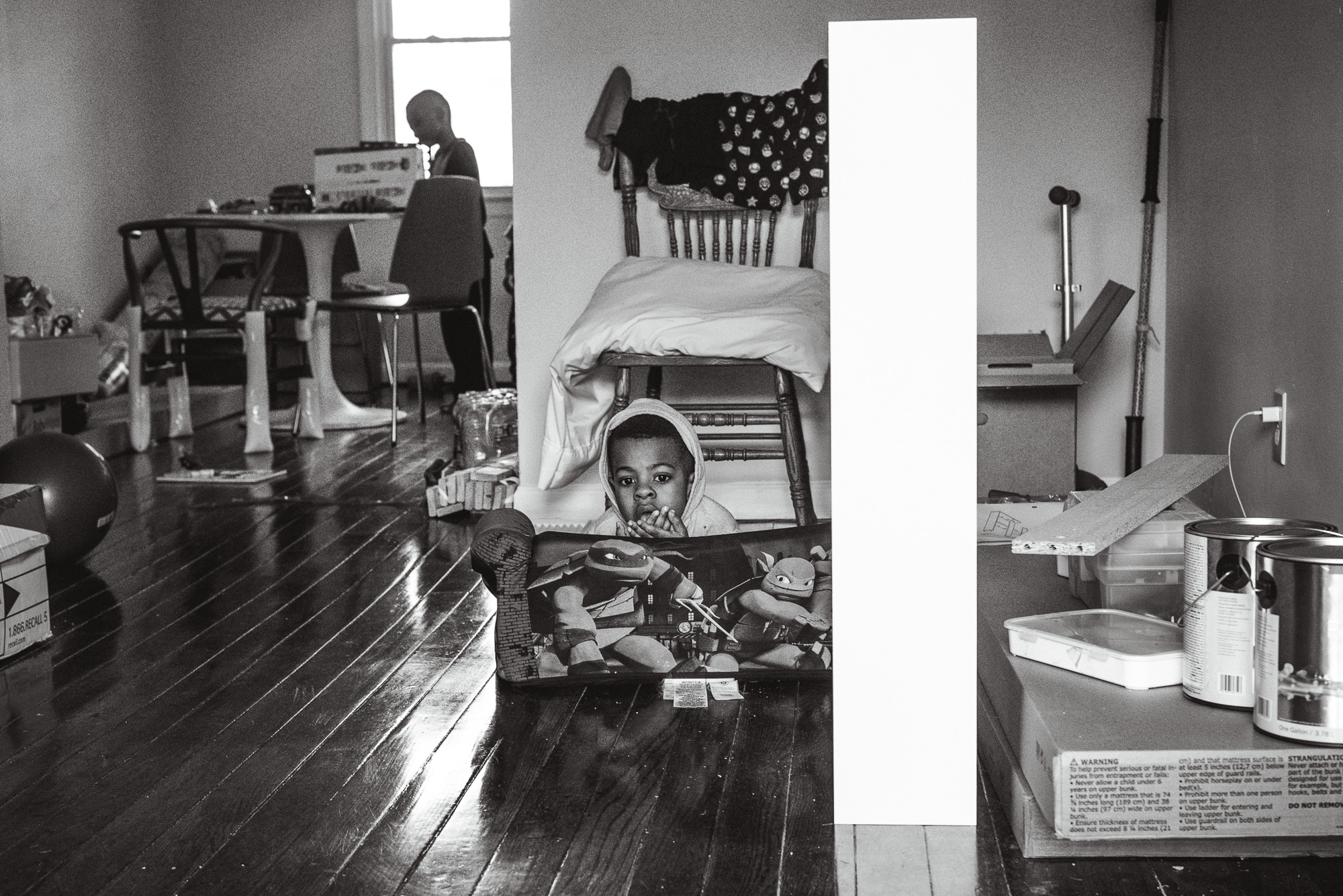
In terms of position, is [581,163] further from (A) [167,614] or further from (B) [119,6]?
(B) [119,6]

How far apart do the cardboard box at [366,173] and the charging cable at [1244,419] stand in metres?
3.96

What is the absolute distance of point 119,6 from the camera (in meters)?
6.23

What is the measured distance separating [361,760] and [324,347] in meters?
3.61

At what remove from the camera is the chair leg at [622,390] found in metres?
2.74

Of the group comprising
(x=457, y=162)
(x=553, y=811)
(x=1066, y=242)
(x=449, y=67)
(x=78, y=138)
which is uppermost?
(x=449, y=67)

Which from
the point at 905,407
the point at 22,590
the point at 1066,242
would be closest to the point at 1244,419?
the point at 1066,242

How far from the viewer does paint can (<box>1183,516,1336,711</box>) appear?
1430 millimetres

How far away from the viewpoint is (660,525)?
225 cm

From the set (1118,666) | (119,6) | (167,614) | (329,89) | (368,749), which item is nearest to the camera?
(1118,666)

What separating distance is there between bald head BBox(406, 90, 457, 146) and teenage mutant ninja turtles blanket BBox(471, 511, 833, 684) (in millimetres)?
3779

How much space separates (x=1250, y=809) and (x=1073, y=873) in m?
0.18

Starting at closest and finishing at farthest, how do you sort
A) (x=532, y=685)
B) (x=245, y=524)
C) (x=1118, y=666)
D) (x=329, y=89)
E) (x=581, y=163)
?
1. (x=1118, y=666)
2. (x=532, y=685)
3. (x=581, y=163)
4. (x=245, y=524)
5. (x=329, y=89)

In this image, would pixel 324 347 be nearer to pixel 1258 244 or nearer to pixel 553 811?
pixel 1258 244

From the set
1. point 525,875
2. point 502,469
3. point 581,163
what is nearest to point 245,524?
point 502,469
